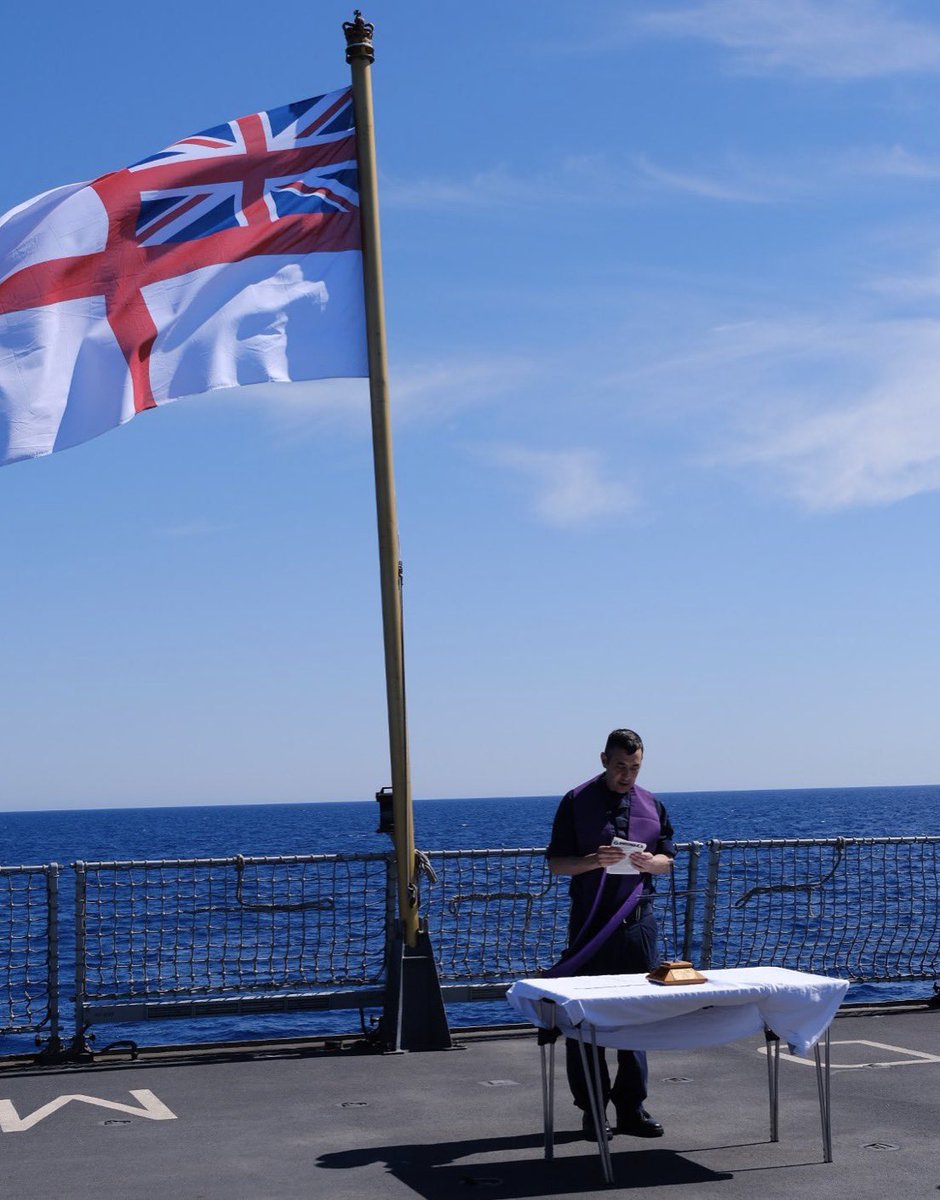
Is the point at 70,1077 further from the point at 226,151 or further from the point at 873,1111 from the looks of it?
the point at 226,151

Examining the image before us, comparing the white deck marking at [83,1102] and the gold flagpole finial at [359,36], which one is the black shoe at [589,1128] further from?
the gold flagpole finial at [359,36]

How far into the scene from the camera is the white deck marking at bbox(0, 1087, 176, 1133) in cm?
789

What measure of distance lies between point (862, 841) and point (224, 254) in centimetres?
665

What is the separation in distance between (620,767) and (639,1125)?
1713 mm

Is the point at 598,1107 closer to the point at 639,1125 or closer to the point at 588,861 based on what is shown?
the point at 639,1125

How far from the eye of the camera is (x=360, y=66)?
33.0ft

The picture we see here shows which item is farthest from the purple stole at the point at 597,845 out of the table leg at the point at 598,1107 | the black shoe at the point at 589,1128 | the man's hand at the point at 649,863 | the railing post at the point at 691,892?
the railing post at the point at 691,892

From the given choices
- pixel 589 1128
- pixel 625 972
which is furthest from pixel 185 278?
pixel 589 1128

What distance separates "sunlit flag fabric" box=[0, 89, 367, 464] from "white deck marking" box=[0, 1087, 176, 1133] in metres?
3.81

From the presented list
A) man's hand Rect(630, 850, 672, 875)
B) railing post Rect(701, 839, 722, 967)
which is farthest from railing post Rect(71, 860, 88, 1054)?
railing post Rect(701, 839, 722, 967)

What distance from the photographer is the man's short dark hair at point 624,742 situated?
7426 millimetres

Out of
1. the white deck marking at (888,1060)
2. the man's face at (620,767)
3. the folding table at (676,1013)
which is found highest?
the man's face at (620,767)

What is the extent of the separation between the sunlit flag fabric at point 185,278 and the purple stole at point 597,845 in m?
3.62

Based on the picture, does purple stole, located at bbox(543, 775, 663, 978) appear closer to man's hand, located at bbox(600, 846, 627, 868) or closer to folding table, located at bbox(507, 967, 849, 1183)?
man's hand, located at bbox(600, 846, 627, 868)
